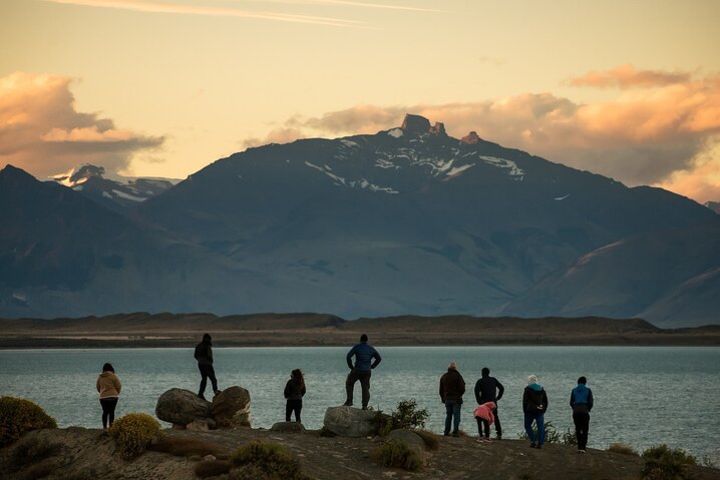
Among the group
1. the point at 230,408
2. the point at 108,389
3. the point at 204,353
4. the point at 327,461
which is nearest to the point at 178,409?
the point at 230,408

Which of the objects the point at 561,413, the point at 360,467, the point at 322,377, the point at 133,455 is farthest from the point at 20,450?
the point at 322,377

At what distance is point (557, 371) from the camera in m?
130

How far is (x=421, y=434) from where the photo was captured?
34.1 m

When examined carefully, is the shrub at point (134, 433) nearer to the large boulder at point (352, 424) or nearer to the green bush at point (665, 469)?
the large boulder at point (352, 424)

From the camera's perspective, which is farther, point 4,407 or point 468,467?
point 4,407

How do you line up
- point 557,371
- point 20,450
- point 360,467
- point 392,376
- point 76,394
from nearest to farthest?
point 360,467, point 20,450, point 76,394, point 392,376, point 557,371

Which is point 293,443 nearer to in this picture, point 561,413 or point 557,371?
point 561,413

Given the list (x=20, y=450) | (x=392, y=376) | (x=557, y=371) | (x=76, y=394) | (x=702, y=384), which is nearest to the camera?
(x=20, y=450)

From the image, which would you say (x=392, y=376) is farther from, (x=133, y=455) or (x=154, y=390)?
(x=133, y=455)

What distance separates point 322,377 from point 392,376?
6.88 meters

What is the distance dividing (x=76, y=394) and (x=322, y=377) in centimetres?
2976

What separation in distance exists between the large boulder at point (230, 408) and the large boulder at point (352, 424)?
2.60 meters

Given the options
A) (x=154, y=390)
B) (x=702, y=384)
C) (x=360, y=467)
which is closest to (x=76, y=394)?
(x=154, y=390)

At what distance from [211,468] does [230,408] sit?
6.28m
